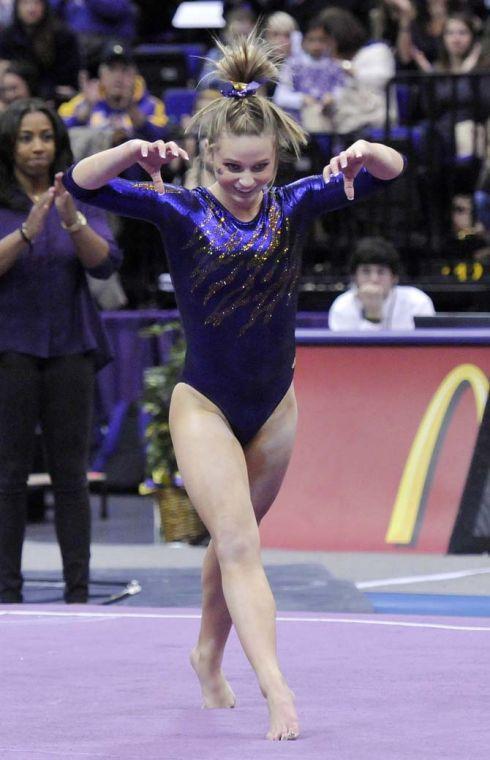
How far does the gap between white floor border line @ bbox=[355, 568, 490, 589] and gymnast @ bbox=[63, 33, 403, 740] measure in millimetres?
2056

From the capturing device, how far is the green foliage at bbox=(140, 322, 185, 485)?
22.9 feet

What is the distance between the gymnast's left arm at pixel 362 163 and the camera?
138 inches

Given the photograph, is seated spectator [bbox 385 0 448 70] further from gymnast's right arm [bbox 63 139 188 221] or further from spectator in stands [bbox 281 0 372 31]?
gymnast's right arm [bbox 63 139 188 221]

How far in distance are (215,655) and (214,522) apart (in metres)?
0.44

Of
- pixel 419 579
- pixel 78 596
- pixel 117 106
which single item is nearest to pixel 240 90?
pixel 78 596

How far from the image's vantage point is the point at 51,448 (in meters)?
5.18

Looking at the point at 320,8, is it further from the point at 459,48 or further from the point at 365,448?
the point at 365,448

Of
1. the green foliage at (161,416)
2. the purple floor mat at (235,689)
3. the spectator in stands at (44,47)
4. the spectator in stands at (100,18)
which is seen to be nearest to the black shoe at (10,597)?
the purple floor mat at (235,689)

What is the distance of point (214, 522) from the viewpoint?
3.37 metres

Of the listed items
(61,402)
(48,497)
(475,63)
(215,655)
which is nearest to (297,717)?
(215,655)

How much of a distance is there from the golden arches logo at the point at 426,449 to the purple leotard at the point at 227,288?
9.49 ft

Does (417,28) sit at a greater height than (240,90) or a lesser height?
greater

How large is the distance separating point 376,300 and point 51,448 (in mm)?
2470

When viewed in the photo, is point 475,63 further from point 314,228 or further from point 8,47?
point 8,47
